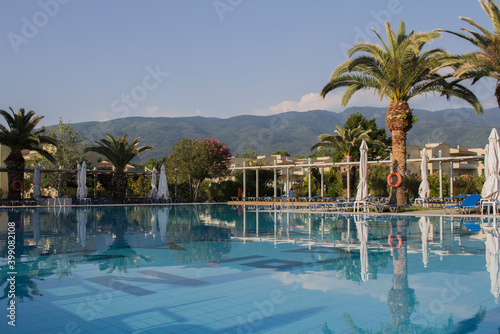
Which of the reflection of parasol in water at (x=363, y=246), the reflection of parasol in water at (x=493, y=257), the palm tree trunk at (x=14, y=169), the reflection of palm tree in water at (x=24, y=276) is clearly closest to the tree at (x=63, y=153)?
the palm tree trunk at (x=14, y=169)

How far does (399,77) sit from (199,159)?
17.6 meters

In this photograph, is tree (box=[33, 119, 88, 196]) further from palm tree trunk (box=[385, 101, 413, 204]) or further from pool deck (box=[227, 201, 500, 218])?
palm tree trunk (box=[385, 101, 413, 204])

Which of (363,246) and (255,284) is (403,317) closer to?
(255,284)

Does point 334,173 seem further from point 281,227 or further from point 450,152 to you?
point 450,152

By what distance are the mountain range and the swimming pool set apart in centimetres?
9875

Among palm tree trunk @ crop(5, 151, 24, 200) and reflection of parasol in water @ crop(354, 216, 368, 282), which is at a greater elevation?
palm tree trunk @ crop(5, 151, 24, 200)

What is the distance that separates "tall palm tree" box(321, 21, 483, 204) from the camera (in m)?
17.3

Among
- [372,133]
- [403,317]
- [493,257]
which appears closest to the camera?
[403,317]

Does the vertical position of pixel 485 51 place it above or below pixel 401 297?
above

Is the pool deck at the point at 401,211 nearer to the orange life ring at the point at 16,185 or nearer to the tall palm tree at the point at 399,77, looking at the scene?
the tall palm tree at the point at 399,77

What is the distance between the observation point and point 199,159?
3203 cm

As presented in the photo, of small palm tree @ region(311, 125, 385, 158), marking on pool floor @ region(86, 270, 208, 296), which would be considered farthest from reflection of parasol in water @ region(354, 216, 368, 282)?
small palm tree @ region(311, 125, 385, 158)

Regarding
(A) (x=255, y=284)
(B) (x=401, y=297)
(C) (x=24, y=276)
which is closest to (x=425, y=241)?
(B) (x=401, y=297)

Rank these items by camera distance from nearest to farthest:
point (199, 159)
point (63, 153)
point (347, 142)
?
point (347, 142) → point (199, 159) → point (63, 153)
